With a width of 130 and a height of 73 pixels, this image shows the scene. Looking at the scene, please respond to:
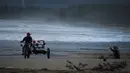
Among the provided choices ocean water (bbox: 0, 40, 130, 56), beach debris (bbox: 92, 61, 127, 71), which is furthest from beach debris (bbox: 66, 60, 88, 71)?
ocean water (bbox: 0, 40, 130, 56)

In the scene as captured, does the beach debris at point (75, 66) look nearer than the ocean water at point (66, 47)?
Yes

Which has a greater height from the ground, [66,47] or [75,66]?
[66,47]

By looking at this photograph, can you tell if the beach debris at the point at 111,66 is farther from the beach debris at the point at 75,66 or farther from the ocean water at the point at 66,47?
the ocean water at the point at 66,47

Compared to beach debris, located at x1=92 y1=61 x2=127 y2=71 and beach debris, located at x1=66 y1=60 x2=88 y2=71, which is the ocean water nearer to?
beach debris, located at x1=66 y1=60 x2=88 y2=71

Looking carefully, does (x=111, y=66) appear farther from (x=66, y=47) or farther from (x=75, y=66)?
(x=66, y=47)

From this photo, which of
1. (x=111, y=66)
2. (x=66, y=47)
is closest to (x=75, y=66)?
(x=111, y=66)

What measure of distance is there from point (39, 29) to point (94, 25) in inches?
112

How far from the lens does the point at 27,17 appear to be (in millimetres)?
17828

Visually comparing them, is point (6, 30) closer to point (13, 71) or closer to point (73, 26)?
point (73, 26)

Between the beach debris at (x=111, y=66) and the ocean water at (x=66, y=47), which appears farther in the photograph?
the ocean water at (x=66, y=47)

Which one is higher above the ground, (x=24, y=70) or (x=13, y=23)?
(x=13, y=23)

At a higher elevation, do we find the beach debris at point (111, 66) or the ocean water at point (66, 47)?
the ocean water at point (66, 47)

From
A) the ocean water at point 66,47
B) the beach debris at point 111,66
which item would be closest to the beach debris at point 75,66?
the beach debris at point 111,66

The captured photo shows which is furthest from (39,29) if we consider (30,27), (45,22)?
(45,22)
